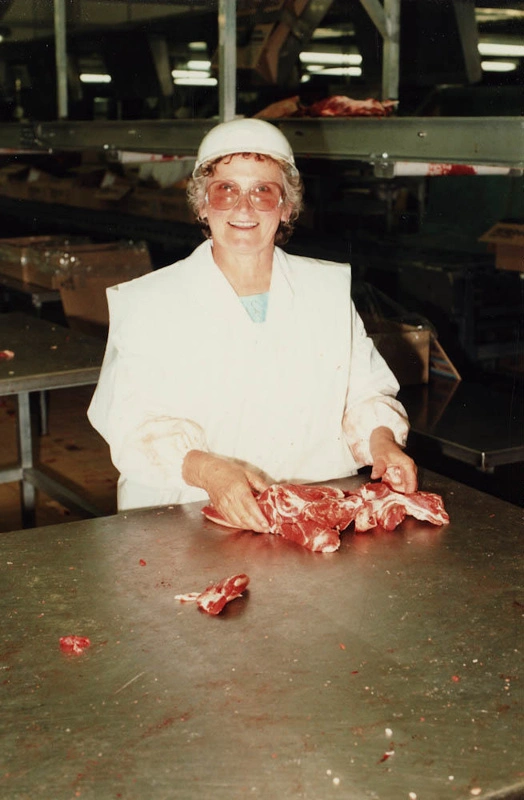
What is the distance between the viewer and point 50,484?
3.80 metres

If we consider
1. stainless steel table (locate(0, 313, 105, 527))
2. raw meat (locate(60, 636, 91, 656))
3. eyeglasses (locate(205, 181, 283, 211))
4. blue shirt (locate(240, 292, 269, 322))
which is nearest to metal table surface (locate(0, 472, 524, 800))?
raw meat (locate(60, 636, 91, 656))

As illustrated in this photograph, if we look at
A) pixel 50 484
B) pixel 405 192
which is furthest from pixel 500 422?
pixel 405 192

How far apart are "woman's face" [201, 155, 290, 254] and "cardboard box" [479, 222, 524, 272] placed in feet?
8.69

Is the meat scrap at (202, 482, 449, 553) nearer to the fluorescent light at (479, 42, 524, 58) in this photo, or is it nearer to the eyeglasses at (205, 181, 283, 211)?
the eyeglasses at (205, 181, 283, 211)

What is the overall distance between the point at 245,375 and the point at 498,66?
4.96 m

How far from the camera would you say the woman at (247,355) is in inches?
88.7

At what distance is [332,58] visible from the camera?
684 cm

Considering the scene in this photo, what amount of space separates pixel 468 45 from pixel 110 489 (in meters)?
3.50

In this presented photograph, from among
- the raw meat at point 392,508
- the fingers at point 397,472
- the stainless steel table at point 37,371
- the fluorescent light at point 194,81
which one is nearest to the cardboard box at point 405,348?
the stainless steel table at point 37,371

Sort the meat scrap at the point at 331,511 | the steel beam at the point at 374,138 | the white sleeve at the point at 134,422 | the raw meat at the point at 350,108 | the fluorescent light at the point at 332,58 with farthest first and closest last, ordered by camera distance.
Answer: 1. the fluorescent light at the point at 332,58
2. the raw meat at the point at 350,108
3. the steel beam at the point at 374,138
4. the white sleeve at the point at 134,422
5. the meat scrap at the point at 331,511

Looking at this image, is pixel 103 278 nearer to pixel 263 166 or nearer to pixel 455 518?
pixel 263 166

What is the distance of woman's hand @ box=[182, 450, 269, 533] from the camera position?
6.24 ft

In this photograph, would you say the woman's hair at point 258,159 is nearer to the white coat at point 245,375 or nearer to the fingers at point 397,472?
the white coat at point 245,375

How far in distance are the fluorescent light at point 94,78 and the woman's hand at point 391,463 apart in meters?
6.29
